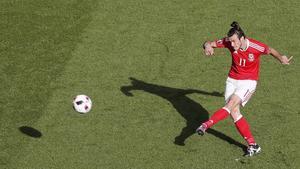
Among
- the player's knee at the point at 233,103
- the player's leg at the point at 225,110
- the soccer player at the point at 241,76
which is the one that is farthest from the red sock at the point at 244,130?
the player's leg at the point at 225,110

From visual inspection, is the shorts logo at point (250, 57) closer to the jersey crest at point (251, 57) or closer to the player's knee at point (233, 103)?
the jersey crest at point (251, 57)

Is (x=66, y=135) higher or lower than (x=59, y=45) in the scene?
lower

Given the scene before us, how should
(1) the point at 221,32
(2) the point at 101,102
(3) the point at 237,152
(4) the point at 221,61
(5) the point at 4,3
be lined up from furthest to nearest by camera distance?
(5) the point at 4,3, (1) the point at 221,32, (4) the point at 221,61, (2) the point at 101,102, (3) the point at 237,152

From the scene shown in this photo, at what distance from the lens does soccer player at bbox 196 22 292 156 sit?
1257cm

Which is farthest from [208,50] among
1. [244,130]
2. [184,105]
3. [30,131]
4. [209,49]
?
[30,131]

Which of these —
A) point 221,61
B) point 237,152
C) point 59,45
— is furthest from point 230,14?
point 237,152

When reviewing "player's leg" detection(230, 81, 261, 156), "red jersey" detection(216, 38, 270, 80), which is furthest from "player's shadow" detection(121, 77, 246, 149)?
"red jersey" detection(216, 38, 270, 80)

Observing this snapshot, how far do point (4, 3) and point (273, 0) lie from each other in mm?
7670

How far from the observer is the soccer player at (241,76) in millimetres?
12575

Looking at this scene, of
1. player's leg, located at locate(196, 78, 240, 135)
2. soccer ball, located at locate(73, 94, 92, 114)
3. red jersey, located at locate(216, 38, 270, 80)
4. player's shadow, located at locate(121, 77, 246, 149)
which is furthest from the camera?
player's shadow, located at locate(121, 77, 246, 149)

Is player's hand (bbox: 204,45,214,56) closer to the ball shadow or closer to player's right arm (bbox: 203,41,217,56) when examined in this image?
player's right arm (bbox: 203,41,217,56)

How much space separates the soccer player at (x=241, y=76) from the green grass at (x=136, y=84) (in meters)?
0.63

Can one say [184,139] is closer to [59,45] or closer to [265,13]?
[59,45]

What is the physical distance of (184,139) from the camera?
1365 centimetres
